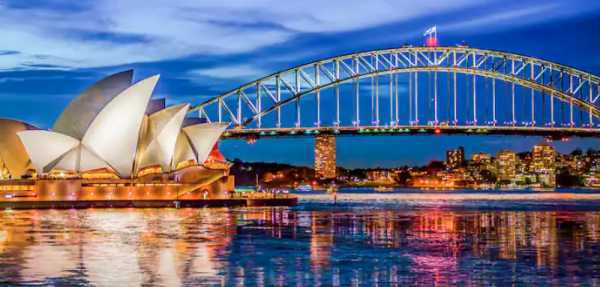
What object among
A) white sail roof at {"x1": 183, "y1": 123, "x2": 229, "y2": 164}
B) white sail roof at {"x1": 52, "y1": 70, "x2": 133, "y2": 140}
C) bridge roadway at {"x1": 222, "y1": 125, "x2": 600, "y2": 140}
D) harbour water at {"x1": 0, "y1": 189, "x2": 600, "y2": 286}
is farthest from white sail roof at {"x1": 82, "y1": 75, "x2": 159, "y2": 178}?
bridge roadway at {"x1": 222, "y1": 125, "x2": 600, "y2": 140}

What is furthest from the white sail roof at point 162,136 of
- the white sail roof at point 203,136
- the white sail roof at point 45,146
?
the white sail roof at point 45,146

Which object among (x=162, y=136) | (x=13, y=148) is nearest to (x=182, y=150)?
(x=162, y=136)

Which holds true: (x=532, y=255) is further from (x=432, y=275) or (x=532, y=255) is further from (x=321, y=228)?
(x=321, y=228)

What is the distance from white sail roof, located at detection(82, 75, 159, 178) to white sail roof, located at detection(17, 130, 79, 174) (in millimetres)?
1781

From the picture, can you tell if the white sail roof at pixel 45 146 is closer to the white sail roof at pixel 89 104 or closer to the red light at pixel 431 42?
the white sail roof at pixel 89 104

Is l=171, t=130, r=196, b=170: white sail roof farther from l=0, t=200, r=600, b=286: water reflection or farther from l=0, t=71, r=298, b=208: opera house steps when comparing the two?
l=0, t=200, r=600, b=286: water reflection

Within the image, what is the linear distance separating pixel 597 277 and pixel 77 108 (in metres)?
53.0

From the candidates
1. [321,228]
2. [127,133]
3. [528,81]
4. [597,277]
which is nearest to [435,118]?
[528,81]

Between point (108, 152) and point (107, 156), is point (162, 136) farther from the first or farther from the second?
point (107, 156)

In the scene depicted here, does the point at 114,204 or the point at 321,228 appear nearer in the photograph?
the point at 321,228

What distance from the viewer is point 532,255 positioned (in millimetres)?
28688

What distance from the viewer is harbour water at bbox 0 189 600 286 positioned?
22.5 m

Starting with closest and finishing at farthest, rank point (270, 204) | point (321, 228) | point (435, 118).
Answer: point (321, 228) < point (270, 204) < point (435, 118)

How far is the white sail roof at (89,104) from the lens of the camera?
219ft
